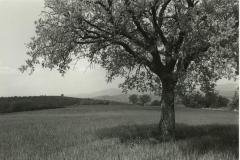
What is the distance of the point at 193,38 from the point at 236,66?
332cm

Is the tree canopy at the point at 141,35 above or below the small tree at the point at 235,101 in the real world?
above

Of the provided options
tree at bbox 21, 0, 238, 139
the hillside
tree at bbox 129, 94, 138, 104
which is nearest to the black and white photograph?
tree at bbox 21, 0, 238, 139

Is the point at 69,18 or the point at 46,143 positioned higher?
the point at 69,18

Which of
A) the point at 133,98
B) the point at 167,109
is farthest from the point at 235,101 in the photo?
the point at 133,98

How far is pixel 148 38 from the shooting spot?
21312 millimetres

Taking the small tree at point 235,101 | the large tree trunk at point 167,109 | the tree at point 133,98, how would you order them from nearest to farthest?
the small tree at point 235,101 < the large tree trunk at point 167,109 < the tree at point 133,98

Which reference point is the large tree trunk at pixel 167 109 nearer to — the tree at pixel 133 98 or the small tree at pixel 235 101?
the small tree at pixel 235 101

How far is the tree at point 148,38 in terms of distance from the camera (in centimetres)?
1625

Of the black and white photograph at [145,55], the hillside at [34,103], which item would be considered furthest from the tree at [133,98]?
the black and white photograph at [145,55]

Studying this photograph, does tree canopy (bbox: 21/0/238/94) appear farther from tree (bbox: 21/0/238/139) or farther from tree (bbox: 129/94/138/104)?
tree (bbox: 129/94/138/104)

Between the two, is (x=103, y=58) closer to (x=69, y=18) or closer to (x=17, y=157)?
(x=69, y=18)

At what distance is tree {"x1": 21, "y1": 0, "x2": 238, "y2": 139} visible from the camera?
1625 centimetres

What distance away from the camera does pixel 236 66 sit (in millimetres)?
14469

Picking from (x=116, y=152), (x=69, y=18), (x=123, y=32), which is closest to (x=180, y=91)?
(x=123, y=32)
